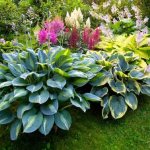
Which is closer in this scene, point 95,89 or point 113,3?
point 95,89

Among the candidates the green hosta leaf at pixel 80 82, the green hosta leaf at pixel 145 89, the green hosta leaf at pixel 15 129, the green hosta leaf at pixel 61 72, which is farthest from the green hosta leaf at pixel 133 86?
the green hosta leaf at pixel 15 129

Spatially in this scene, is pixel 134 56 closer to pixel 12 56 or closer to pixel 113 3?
pixel 12 56

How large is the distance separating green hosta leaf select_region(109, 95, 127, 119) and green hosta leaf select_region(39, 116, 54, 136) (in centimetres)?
107

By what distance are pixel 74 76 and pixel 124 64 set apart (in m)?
1.19

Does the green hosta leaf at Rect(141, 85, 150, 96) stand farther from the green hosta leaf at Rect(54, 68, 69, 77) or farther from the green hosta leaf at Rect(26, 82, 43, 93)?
the green hosta leaf at Rect(26, 82, 43, 93)

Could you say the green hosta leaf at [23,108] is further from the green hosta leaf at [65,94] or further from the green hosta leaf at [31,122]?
the green hosta leaf at [65,94]

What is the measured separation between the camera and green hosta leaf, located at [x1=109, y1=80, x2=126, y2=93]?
5.26m

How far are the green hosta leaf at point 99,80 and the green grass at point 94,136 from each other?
0.47 meters

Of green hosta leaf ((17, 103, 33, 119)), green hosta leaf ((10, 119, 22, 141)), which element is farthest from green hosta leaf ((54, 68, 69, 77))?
green hosta leaf ((10, 119, 22, 141))

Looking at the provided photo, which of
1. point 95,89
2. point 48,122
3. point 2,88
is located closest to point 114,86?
point 95,89

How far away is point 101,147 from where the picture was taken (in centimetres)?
498

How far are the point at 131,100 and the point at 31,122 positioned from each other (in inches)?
64.9

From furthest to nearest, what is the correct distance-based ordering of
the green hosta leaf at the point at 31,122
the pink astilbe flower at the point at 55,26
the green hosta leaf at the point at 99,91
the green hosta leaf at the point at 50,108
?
1. the pink astilbe flower at the point at 55,26
2. the green hosta leaf at the point at 99,91
3. the green hosta leaf at the point at 50,108
4. the green hosta leaf at the point at 31,122

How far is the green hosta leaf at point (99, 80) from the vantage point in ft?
17.3
